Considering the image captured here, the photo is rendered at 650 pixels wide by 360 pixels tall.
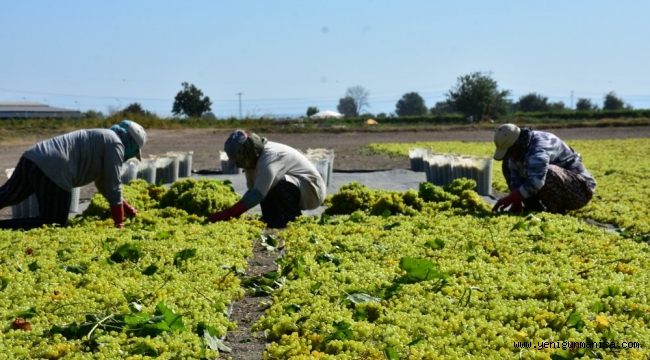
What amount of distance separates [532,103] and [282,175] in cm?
7249

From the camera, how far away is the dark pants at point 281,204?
27.3ft

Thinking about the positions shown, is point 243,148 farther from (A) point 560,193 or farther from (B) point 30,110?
(B) point 30,110

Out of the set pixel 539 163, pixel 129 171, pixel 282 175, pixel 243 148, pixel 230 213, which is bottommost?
pixel 230 213

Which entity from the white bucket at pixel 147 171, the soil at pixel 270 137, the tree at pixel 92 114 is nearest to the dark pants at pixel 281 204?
the soil at pixel 270 137

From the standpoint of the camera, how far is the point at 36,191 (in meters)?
8.16

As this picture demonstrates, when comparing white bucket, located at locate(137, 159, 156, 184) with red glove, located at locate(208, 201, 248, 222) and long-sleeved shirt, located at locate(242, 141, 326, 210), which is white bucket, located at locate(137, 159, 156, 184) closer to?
long-sleeved shirt, located at locate(242, 141, 326, 210)

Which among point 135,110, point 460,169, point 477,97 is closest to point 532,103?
point 477,97

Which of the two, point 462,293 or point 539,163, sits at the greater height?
point 539,163

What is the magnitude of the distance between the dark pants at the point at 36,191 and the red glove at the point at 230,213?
1.60 m

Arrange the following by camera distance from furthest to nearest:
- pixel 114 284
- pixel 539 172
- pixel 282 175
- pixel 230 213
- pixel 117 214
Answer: pixel 282 175
pixel 539 172
pixel 117 214
pixel 230 213
pixel 114 284

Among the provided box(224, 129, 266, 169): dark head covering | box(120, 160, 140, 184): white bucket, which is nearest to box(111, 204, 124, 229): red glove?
box(224, 129, 266, 169): dark head covering

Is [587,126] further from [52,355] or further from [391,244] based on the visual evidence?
[52,355]

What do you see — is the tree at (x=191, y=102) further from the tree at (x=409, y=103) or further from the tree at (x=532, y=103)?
the tree at (x=409, y=103)

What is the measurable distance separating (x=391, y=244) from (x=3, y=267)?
3137 millimetres
